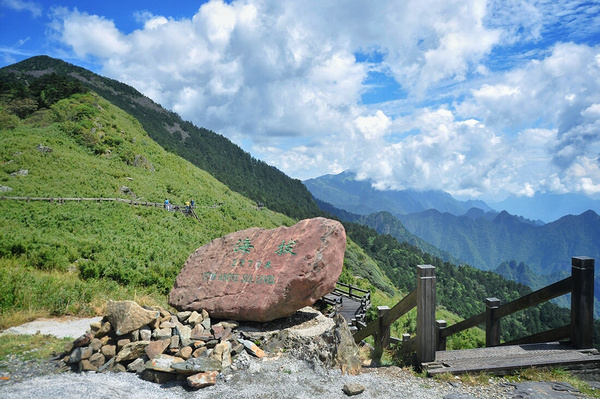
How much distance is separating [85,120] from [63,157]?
38.5 ft

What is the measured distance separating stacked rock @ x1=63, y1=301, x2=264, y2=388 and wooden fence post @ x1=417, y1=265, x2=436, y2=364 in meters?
3.19

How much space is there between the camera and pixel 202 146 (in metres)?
113

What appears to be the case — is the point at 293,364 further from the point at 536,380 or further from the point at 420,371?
the point at 536,380

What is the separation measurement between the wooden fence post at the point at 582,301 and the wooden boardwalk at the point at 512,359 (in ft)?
0.61

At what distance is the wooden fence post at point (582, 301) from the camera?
523cm

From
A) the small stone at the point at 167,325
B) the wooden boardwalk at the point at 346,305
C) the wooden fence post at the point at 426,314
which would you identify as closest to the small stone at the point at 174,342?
the small stone at the point at 167,325

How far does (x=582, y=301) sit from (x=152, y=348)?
7428 millimetres

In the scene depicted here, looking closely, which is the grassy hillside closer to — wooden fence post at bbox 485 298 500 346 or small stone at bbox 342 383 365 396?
small stone at bbox 342 383 365 396

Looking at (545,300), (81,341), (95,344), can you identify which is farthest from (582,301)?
(81,341)

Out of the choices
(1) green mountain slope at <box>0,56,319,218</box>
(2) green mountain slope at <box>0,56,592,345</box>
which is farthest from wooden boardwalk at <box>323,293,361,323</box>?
(1) green mountain slope at <box>0,56,319,218</box>

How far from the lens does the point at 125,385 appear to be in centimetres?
564

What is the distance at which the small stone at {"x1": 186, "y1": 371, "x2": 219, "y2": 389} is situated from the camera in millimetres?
5603

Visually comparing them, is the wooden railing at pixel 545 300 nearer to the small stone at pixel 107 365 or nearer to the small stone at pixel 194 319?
the small stone at pixel 194 319

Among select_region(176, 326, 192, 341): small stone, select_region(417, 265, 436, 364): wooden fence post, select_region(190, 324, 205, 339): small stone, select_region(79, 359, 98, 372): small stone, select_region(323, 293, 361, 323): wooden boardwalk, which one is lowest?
select_region(323, 293, 361, 323): wooden boardwalk
